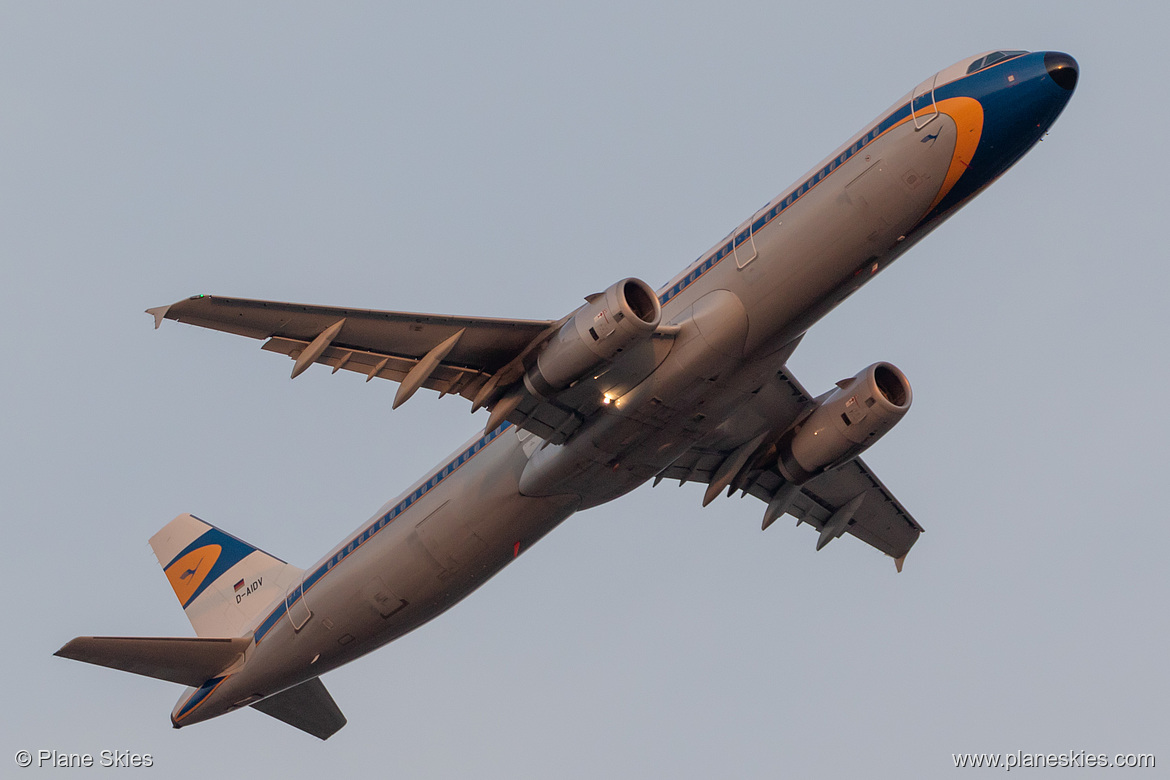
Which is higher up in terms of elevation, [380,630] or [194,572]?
[194,572]

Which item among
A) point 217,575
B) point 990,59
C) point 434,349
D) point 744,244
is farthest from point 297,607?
point 990,59

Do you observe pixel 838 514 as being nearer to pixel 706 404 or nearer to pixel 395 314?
pixel 706 404

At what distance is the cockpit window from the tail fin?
65.1 ft

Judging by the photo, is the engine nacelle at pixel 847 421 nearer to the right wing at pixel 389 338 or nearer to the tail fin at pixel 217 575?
the right wing at pixel 389 338

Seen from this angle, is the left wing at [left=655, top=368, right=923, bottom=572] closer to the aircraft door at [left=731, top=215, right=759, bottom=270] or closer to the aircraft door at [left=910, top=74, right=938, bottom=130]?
the aircraft door at [left=731, top=215, right=759, bottom=270]

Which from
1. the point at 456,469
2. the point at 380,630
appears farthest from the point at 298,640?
the point at 456,469

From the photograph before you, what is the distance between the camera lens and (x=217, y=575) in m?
36.6

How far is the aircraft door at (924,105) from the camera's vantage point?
82.8ft

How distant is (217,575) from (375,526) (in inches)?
303

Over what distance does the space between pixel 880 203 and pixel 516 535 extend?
1071cm

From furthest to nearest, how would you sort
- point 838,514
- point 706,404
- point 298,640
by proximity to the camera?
point 838,514
point 298,640
point 706,404

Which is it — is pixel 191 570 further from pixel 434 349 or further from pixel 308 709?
pixel 434 349

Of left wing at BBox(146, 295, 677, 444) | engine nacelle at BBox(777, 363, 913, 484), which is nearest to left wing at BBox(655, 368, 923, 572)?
engine nacelle at BBox(777, 363, 913, 484)

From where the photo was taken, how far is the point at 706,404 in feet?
89.0
